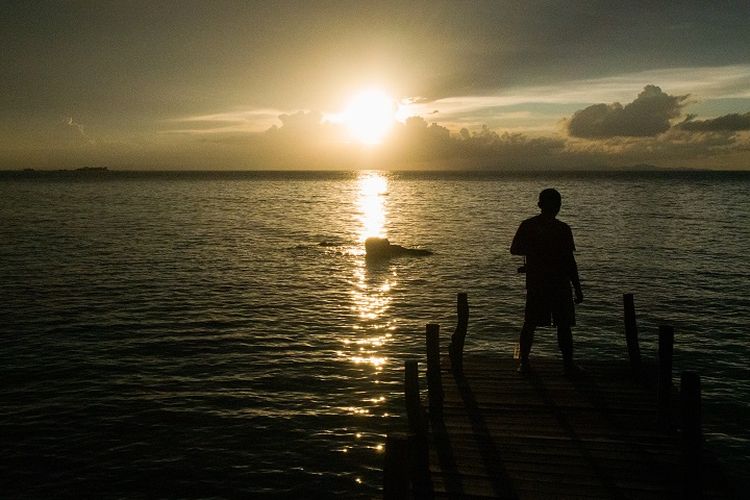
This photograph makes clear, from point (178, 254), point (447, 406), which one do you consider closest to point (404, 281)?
point (178, 254)

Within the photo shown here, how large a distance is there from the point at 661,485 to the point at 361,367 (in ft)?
29.6

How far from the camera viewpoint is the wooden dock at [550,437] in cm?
680

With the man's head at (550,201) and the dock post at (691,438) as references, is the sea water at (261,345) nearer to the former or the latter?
the dock post at (691,438)

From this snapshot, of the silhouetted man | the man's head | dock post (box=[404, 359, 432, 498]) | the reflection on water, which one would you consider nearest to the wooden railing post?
dock post (box=[404, 359, 432, 498])

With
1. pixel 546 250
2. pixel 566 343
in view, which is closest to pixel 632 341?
pixel 566 343

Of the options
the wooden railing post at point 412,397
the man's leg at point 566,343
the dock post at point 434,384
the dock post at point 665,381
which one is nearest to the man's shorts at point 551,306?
the man's leg at point 566,343

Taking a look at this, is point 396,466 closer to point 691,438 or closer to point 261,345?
point 691,438

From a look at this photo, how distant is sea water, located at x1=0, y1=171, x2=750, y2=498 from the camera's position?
10.4 m

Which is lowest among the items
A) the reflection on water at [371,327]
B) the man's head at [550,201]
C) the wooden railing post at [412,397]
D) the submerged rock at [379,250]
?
the reflection on water at [371,327]

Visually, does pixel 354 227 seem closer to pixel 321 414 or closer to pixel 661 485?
pixel 321 414

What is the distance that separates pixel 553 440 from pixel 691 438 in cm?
189

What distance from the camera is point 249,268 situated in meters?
31.7

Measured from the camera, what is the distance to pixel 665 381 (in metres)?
9.08

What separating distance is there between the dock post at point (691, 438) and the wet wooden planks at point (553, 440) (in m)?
0.23
